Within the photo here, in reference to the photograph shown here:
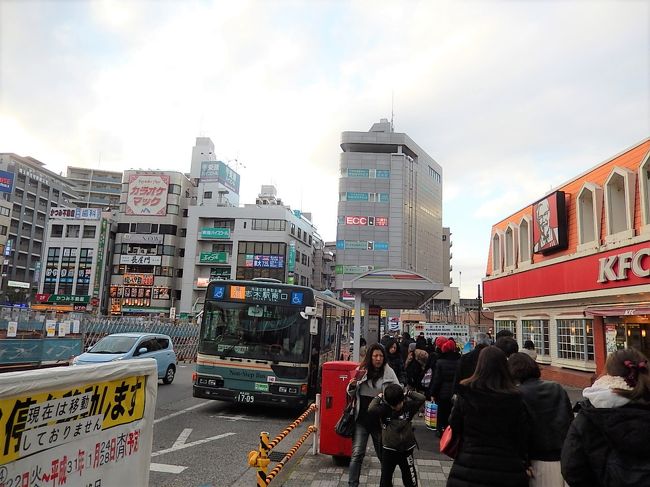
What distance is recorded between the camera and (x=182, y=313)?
63812 millimetres

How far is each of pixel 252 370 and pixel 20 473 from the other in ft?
25.5

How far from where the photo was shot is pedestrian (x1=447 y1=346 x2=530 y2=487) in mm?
3090

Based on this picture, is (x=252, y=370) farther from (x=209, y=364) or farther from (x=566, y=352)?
(x=566, y=352)

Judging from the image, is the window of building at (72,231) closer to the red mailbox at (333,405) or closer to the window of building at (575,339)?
the window of building at (575,339)

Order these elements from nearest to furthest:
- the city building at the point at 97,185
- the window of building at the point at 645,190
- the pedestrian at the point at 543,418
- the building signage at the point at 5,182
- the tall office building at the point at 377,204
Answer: the pedestrian at the point at 543,418
the window of building at the point at 645,190
the building signage at the point at 5,182
the tall office building at the point at 377,204
the city building at the point at 97,185

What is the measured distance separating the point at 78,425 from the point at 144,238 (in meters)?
68.2

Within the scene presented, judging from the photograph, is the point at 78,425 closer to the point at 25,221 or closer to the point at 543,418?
the point at 543,418

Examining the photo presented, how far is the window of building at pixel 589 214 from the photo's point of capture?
51.7 ft

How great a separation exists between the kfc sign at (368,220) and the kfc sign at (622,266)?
2473 inches

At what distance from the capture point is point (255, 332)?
1080 centimetres

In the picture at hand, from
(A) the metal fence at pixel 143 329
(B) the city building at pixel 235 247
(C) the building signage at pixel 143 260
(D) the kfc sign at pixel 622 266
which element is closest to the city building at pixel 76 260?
(C) the building signage at pixel 143 260

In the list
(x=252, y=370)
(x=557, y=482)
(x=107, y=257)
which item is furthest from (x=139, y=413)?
(x=107, y=257)

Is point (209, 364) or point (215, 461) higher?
point (209, 364)

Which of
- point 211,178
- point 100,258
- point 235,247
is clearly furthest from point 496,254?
point 211,178
